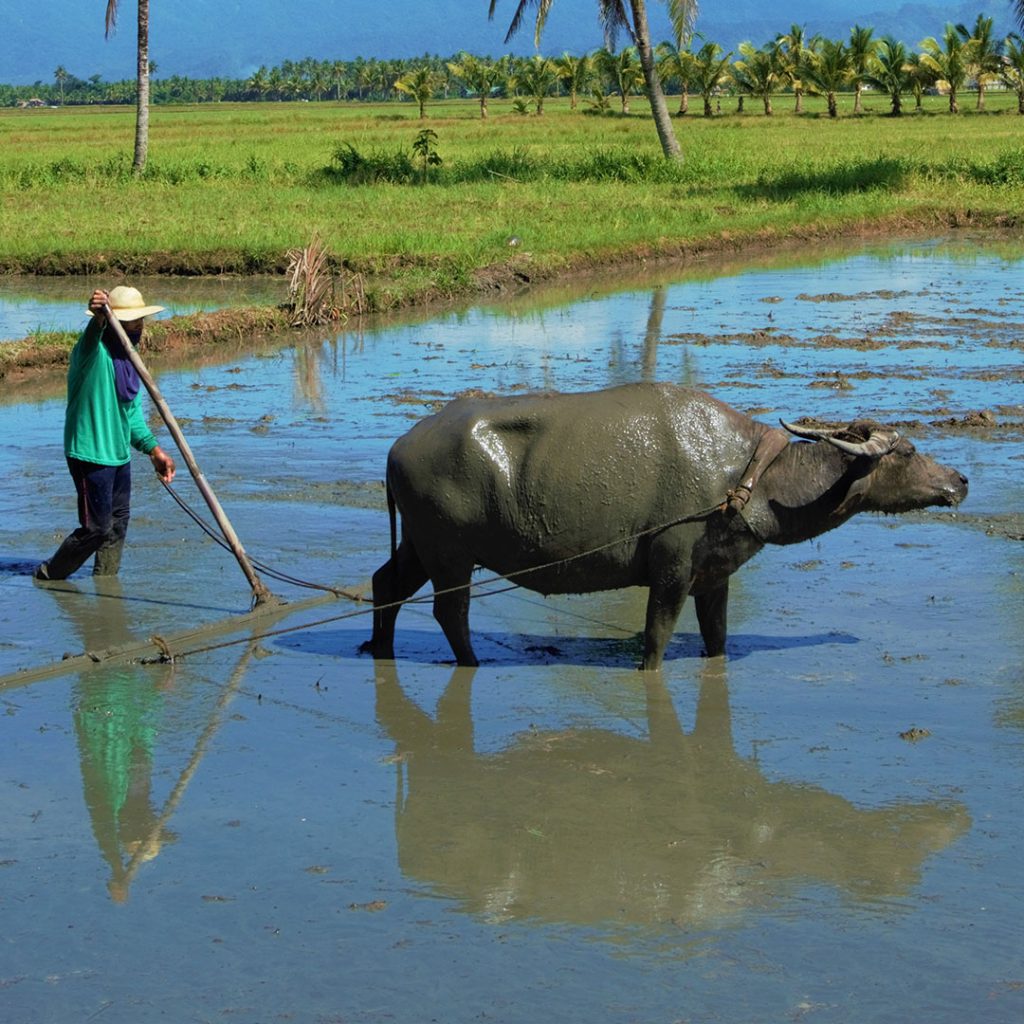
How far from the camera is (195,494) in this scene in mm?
9430

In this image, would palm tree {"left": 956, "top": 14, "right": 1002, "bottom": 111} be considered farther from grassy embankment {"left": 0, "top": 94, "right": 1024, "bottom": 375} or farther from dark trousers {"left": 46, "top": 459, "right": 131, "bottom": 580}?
dark trousers {"left": 46, "top": 459, "right": 131, "bottom": 580}

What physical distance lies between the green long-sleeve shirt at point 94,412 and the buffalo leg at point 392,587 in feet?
4.85

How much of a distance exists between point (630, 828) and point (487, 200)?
2188cm

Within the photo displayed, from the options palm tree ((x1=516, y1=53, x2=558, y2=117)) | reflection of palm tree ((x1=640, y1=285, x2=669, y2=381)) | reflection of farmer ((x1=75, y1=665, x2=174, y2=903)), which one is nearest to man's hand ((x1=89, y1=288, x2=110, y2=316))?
reflection of farmer ((x1=75, y1=665, x2=174, y2=903))

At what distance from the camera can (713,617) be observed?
20.6 feet

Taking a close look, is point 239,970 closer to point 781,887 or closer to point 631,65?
point 781,887

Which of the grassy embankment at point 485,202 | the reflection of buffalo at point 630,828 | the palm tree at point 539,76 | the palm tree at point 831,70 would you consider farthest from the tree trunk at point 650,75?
the palm tree at point 539,76

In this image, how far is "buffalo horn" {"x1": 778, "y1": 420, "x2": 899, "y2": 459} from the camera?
18.8ft

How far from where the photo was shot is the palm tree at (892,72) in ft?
190

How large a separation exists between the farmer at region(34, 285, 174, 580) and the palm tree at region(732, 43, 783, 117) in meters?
57.7

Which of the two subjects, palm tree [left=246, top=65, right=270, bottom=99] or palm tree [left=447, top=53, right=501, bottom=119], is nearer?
palm tree [left=447, top=53, right=501, bottom=119]

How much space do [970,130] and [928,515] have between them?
37579 mm

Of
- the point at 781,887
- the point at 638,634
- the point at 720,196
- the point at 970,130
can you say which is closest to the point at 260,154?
the point at 720,196

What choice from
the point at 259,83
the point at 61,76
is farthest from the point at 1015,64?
the point at 61,76
